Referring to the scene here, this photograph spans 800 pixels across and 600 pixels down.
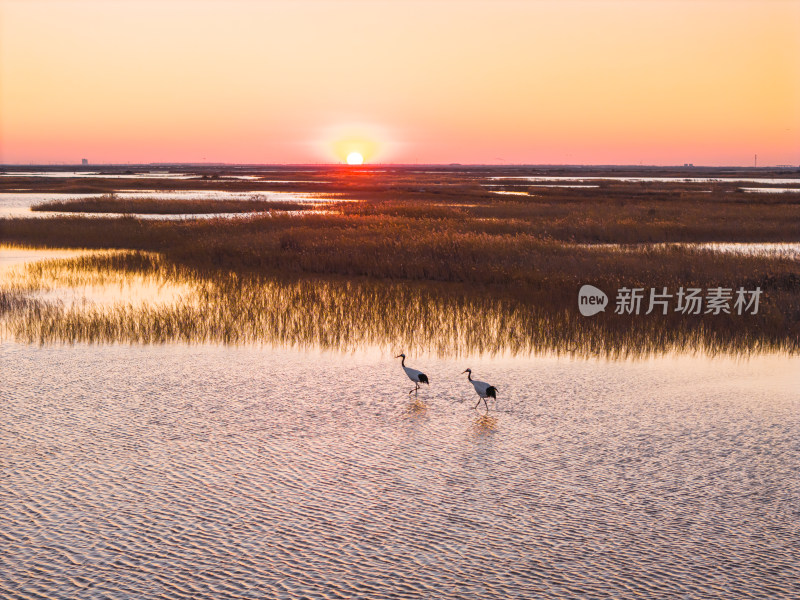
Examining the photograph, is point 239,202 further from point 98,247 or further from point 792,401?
point 792,401

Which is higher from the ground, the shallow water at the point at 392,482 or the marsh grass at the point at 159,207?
the marsh grass at the point at 159,207

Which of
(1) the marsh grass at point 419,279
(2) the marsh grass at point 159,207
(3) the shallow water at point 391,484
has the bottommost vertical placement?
(3) the shallow water at point 391,484

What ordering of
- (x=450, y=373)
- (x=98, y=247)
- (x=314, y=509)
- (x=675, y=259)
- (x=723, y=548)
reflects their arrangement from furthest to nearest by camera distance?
(x=98, y=247) → (x=675, y=259) → (x=450, y=373) → (x=314, y=509) → (x=723, y=548)

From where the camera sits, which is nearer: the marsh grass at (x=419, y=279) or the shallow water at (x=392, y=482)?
the shallow water at (x=392, y=482)

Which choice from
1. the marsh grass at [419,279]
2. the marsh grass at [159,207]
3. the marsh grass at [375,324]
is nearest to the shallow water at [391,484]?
the marsh grass at [375,324]

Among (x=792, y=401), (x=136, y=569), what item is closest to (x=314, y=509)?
(x=136, y=569)

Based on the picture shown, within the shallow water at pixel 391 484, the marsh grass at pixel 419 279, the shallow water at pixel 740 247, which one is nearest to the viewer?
the shallow water at pixel 391 484

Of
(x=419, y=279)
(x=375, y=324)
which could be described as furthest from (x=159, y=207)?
(x=375, y=324)

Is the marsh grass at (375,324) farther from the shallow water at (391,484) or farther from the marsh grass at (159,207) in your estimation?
the marsh grass at (159,207)
